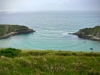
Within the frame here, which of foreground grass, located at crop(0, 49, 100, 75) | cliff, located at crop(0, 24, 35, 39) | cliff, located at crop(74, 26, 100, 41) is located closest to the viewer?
foreground grass, located at crop(0, 49, 100, 75)

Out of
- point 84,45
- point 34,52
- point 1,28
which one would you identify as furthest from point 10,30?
point 34,52

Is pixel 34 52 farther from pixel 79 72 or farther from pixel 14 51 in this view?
pixel 79 72

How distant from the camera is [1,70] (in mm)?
12336

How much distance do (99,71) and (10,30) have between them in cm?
9680

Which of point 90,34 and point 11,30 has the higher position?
point 11,30

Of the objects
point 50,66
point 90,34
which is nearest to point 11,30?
point 90,34

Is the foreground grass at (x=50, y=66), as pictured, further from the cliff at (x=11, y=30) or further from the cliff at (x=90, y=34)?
the cliff at (x=11, y=30)

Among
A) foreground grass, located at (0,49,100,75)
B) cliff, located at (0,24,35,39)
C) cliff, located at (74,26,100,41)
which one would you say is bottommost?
cliff, located at (74,26,100,41)

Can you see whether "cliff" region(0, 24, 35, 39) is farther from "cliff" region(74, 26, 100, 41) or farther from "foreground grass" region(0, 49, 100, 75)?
"foreground grass" region(0, 49, 100, 75)

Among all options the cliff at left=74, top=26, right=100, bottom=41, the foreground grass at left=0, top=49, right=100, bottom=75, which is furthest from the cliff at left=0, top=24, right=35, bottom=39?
the foreground grass at left=0, top=49, right=100, bottom=75

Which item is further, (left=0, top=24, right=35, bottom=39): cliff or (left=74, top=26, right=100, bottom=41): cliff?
(left=0, top=24, right=35, bottom=39): cliff

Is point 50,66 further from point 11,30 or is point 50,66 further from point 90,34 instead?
point 11,30

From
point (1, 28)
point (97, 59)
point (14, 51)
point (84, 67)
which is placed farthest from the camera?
point (1, 28)

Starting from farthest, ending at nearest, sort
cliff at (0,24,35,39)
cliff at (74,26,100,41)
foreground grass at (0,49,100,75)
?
cliff at (0,24,35,39)
cliff at (74,26,100,41)
foreground grass at (0,49,100,75)
